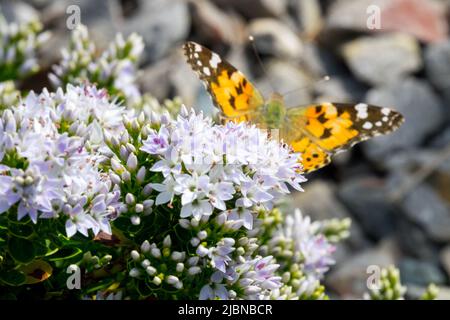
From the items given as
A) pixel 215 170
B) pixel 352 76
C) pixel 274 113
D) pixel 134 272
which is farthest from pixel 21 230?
pixel 352 76

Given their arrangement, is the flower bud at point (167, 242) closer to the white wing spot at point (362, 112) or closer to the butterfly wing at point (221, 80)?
the butterfly wing at point (221, 80)

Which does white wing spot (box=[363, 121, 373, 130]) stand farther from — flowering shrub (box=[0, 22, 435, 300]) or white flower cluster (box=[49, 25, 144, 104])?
white flower cluster (box=[49, 25, 144, 104])

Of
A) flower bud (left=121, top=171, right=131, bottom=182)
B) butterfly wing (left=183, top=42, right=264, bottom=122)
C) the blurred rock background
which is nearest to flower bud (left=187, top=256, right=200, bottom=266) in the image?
flower bud (left=121, top=171, right=131, bottom=182)

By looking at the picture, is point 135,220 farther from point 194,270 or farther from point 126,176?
point 194,270

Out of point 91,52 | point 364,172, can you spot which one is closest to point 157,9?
point 364,172

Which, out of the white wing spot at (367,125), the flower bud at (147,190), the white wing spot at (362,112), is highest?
the white wing spot at (362,112)

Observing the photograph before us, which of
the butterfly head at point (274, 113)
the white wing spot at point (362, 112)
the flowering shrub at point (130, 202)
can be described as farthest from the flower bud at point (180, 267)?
the white wing spot at point (362, 112)
